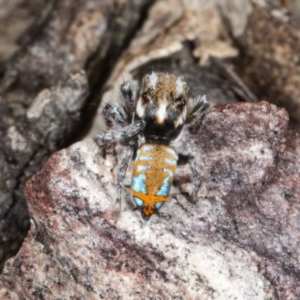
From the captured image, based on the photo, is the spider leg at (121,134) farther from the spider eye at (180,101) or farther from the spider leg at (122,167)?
the spider eye at (180,101)

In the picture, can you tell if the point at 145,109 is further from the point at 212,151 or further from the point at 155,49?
the point at 155,49

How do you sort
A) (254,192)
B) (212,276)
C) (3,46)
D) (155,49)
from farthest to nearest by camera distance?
(3,46) < (155,49) < (254,192) < (212,276)

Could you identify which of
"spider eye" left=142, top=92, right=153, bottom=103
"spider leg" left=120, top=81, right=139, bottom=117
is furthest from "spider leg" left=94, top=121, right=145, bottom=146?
"spider leg" left=120, top=81, right=139, bottom=117

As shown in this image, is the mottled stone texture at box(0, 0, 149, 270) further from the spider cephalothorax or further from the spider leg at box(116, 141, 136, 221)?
the spider leg at box(116, 141, 136, 221)

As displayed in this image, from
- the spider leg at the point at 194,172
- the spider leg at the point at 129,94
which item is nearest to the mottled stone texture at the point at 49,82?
the spider leg at the point at 129,94

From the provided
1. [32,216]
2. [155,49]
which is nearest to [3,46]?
[155,49]

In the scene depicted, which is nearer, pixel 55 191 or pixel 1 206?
pixel 55 191

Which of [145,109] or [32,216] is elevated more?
[145,109]
